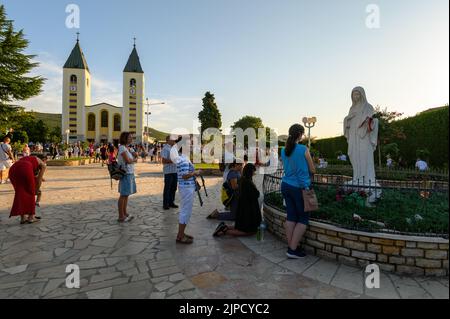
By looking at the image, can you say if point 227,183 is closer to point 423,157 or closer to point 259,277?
point 259,277

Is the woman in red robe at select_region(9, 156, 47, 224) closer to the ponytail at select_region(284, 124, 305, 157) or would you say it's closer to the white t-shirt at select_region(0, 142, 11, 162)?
the ponytail at select_region(284, 124, 305, 157)

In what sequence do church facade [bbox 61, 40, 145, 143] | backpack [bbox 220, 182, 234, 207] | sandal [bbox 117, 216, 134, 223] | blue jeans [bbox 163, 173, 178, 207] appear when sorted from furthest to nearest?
church facade [bbox 61, 40, 145, 143], blue jeans [bbox 163, 173, 178, 207], backpack [bbox 220, 182, 234, 207], sandal [bbox 117, 216, 134, 223]

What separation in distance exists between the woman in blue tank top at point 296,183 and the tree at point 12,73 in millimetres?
24377

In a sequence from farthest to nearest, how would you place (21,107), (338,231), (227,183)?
1. (21,107)
2. (227,183)
3. (338,231)

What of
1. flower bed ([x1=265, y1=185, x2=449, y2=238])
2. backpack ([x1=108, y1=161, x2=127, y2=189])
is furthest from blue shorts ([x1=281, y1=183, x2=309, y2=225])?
backpack ([x1=108, y1=161, x2=127, y2=189])

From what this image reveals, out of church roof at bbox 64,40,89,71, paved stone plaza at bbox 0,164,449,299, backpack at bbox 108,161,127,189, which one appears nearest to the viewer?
paved stone plaza at bbox 0,164,449,299

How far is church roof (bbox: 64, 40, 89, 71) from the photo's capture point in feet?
235

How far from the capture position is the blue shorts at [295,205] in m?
4.07

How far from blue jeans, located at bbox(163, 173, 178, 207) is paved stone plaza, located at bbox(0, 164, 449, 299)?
4.35 feet

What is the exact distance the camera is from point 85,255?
4281 mm

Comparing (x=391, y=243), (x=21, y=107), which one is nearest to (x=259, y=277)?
(x=391, y=243)
